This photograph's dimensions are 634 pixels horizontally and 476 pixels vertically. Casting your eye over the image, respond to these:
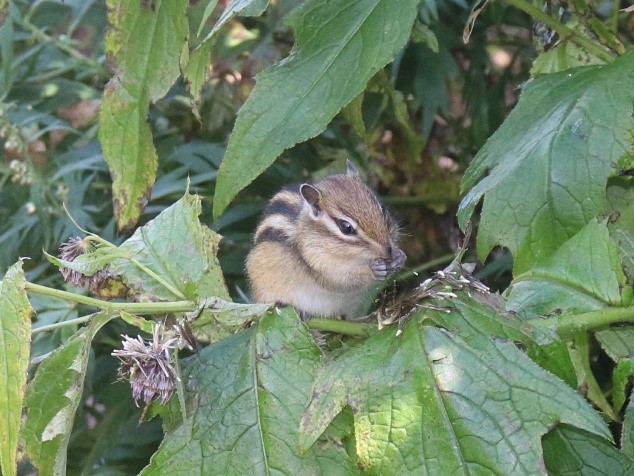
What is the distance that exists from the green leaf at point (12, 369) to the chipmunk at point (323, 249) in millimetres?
1200

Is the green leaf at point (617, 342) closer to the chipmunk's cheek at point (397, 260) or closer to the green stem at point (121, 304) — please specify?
the chipmunk's cheek at point (397, 260)

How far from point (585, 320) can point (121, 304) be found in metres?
0.76

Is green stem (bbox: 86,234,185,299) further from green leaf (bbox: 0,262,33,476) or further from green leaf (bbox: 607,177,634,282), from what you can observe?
green leaf (bbox: 607,177,634,282)

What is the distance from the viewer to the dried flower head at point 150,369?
1394mm

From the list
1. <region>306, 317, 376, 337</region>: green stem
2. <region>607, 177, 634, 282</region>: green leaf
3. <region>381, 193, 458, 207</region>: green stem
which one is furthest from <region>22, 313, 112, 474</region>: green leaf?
<region>381, 193, 458, 207</region>: green stem

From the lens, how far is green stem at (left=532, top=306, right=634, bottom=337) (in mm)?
1533

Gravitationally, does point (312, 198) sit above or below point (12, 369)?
below

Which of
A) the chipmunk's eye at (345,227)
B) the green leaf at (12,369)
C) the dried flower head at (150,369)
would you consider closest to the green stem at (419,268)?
the chipmunk's eye at (345,227)

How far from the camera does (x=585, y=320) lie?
155cm

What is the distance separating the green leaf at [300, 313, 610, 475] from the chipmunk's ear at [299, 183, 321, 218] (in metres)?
1.17

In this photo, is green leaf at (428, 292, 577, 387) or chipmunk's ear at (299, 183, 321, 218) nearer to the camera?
green leaf at (428, 292, 577, 387)

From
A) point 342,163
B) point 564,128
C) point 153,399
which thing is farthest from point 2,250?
point 564,128

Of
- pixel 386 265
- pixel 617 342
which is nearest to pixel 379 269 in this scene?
pixel 386 265

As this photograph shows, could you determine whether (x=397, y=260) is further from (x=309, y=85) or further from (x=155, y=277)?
(x=155, y=277)
